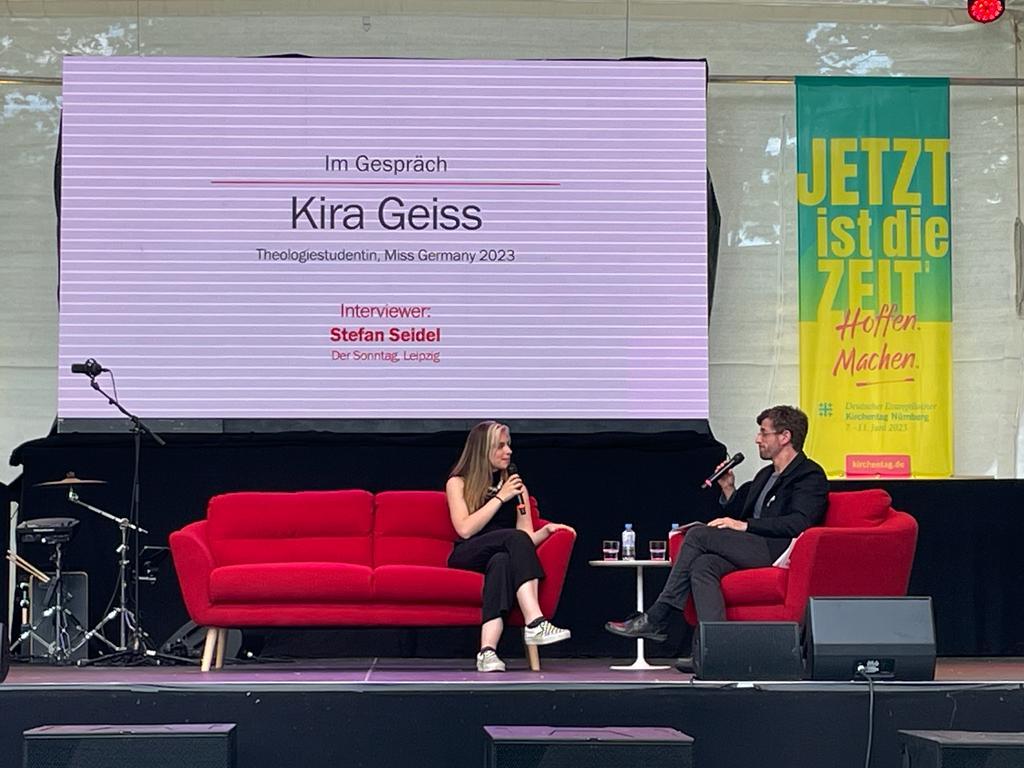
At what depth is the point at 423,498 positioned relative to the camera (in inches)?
273

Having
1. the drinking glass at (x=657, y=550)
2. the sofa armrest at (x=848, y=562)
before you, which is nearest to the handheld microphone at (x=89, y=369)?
the drinking glass at (x=657, y=550)

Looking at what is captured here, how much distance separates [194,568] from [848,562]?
8.26 feet

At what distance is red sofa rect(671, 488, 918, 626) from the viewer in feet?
19.9

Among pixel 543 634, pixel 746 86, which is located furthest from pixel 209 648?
pixel 746 86

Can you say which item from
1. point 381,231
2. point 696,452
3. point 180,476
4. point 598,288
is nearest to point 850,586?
point 696,452

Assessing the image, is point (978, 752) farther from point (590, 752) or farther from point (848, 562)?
point (848, 562)

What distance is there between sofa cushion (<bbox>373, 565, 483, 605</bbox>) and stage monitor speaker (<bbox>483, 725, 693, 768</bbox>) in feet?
9.83

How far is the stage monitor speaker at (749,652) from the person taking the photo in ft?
13.9

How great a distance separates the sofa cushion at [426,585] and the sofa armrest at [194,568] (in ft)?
2.15

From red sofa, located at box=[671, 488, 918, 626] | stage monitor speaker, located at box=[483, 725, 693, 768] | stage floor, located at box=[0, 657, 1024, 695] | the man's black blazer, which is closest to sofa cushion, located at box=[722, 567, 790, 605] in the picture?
red sofa, located at box=[671, 488, 918, 626]

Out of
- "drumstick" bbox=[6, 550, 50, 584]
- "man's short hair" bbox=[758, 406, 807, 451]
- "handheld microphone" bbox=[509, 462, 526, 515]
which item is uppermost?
"man's short hair" bbox=[758, 406, 807, 451]

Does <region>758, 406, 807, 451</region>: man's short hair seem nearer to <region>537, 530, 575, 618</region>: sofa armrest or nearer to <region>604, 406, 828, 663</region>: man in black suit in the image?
<region>604, 406, 828, 663</region>: man in black suit

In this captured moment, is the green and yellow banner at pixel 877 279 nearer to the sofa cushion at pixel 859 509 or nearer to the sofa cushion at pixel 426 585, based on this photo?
the sofa cushion at pixel 859 509

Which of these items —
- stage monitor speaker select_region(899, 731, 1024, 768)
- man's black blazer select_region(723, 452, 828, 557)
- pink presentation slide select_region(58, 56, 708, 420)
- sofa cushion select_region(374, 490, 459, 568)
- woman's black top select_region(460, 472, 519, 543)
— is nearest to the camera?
stage monitor speaker select_region(899, 731, 1024, 768)
